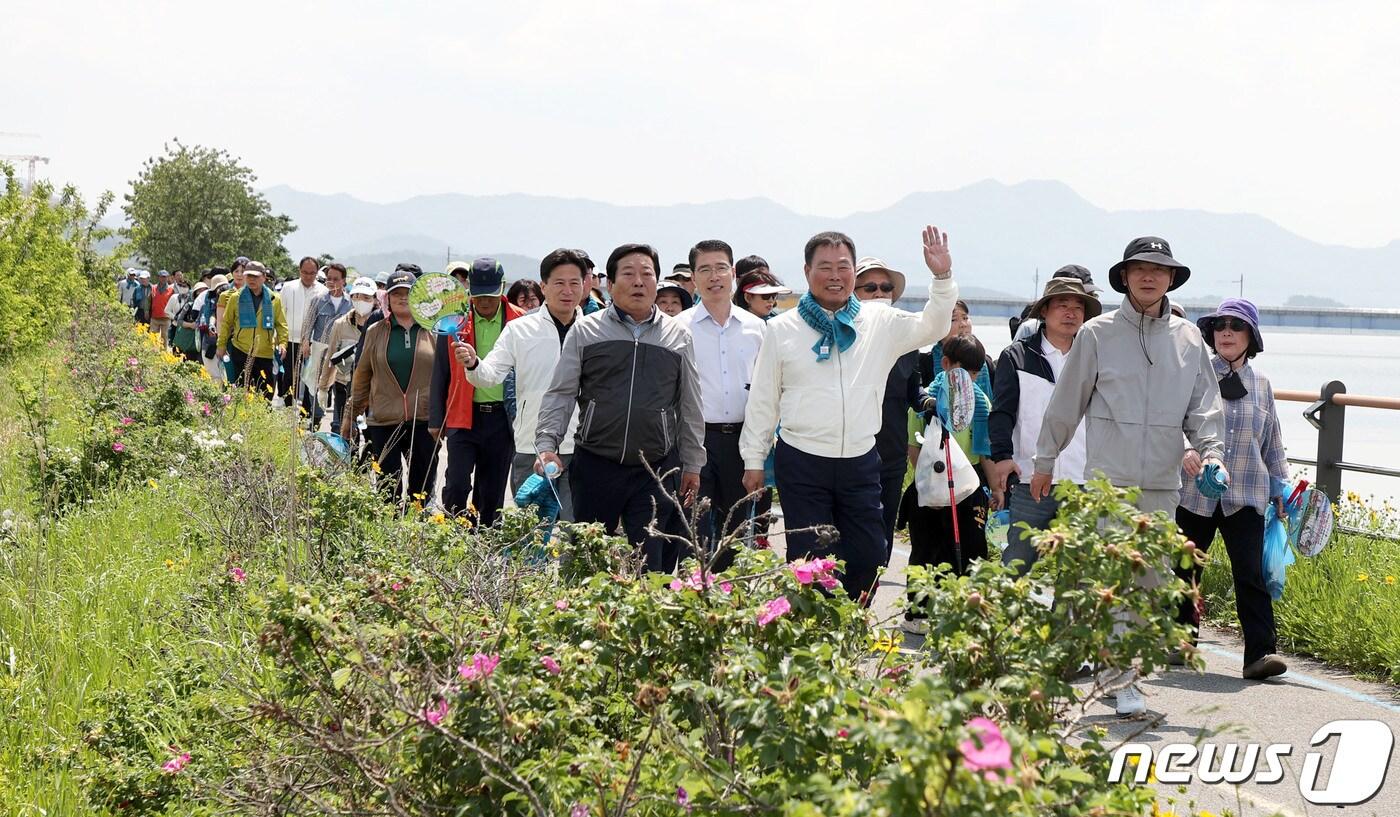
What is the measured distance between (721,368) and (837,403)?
1675 millimetres

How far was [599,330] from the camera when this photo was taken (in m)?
6.49

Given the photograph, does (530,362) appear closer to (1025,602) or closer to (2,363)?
(1025,602)

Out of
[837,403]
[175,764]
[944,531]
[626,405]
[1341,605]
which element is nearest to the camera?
[175,764]

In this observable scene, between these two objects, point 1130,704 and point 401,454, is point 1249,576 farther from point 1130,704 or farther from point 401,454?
point 401,454

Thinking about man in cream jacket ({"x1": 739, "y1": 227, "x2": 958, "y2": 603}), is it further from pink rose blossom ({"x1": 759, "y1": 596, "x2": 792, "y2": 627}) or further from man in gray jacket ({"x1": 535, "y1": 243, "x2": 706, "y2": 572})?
pink rose blossom ({"x1": 759, "y1": 596, "x2": 792, "y2": 627})

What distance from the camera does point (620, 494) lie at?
6.53 m

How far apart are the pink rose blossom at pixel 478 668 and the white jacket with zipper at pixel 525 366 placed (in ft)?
13.8

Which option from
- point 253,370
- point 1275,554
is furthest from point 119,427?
point 1275,554

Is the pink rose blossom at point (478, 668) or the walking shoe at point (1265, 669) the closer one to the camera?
the pink rose blossom at point (478, 668)

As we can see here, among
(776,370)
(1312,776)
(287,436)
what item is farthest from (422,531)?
(287,436)

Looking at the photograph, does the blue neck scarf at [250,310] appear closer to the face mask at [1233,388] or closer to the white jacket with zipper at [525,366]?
the white jacket with zipper at [525,366]

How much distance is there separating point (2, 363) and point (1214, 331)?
18111 millimetres

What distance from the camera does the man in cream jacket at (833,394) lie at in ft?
20.4

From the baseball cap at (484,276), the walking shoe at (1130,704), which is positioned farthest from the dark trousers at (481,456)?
the walking shoe at (1130,704)
